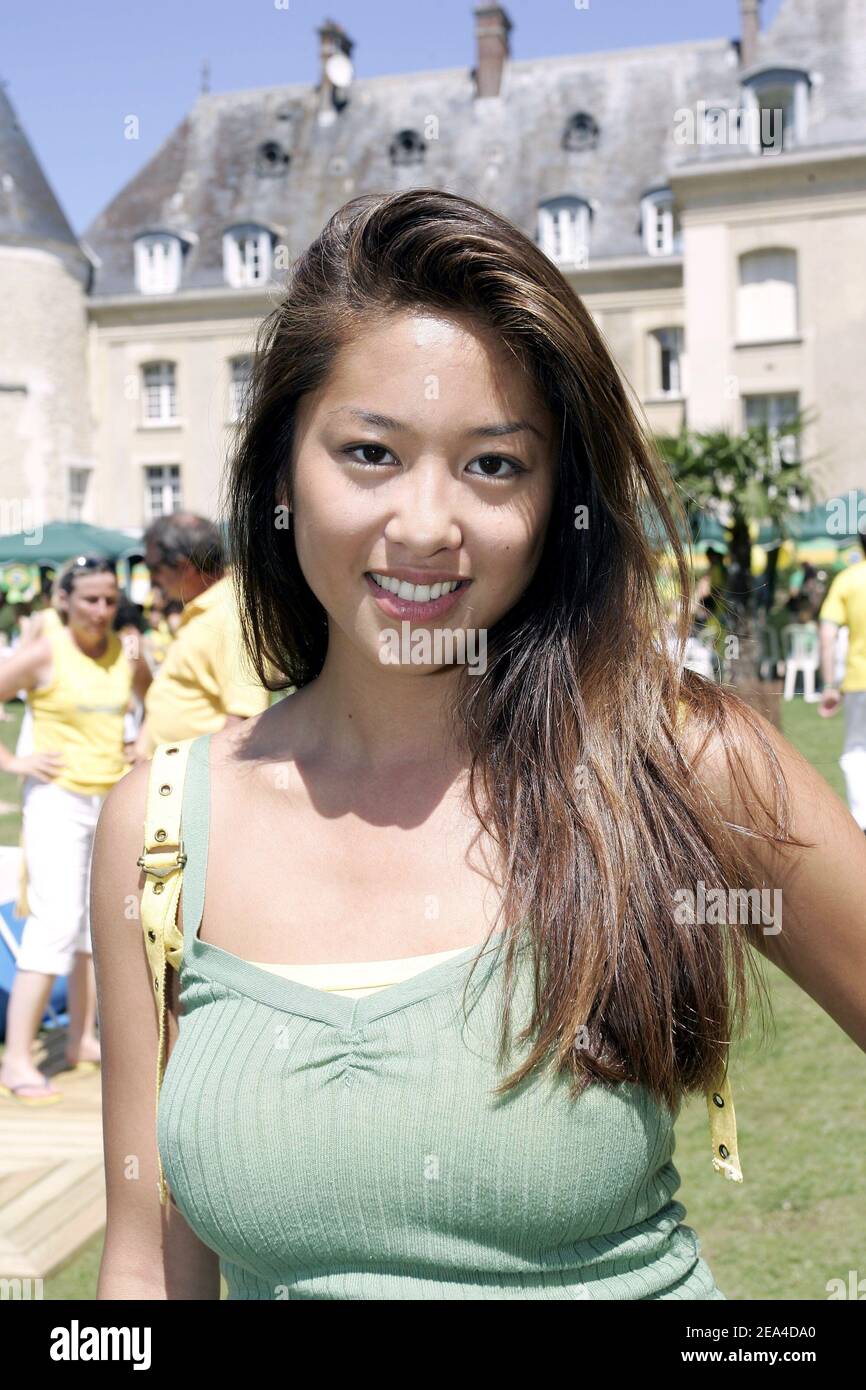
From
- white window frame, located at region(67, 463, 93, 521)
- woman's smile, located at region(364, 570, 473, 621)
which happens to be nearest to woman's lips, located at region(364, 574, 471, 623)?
woman's smile, located at region(364, 570, 473, 621)

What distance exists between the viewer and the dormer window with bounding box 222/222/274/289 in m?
38.8

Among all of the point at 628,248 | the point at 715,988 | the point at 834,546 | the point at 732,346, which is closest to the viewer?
the point at 715,988

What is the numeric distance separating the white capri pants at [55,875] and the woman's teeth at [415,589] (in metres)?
4.29

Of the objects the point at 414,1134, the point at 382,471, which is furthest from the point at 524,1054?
the point at 382,471

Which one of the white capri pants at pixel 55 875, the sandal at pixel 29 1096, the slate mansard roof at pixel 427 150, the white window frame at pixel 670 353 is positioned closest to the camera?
the sandal at pixel 29 1096

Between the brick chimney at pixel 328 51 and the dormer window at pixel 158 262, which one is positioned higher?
the brick chimney at pixel 328 51

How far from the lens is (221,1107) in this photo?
59.5 inches

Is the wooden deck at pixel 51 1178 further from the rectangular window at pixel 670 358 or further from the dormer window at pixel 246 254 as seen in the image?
the dormer window at pixel 246 254

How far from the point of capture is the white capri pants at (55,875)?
5574mm

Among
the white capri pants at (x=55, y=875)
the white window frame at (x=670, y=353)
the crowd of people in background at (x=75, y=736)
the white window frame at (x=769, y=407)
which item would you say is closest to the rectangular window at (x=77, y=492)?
the white window frame at (x=670, y=353)

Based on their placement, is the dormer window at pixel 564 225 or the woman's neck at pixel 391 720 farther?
the dormer window at pixel 564 225

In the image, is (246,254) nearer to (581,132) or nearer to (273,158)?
(273,158)
